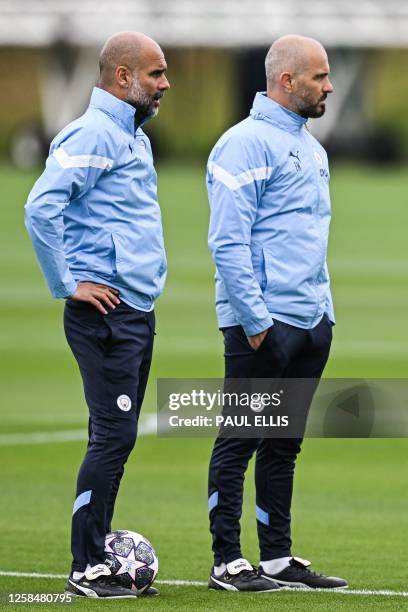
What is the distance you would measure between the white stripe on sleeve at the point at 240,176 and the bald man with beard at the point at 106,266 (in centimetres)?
32

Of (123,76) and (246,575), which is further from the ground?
(123,76)

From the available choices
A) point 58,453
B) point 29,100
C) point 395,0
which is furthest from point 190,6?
point 58,453

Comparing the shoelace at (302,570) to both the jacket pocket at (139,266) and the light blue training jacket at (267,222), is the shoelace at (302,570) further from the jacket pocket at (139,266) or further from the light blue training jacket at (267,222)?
the jacket pocket at (139,266)

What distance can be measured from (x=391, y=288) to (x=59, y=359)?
8.42 meters

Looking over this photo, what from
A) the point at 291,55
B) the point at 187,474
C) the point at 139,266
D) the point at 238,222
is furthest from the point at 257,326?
the point at 187,474

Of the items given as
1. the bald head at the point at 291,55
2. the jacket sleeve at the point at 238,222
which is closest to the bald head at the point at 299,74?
the bald head at the point at 291,55

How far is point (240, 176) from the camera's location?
7.14 meters

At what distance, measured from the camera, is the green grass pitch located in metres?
7.78

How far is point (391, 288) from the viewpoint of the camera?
79.0 feet

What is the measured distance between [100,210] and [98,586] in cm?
164

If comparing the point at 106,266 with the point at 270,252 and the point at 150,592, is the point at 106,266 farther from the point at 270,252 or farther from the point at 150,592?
the point at 150,592

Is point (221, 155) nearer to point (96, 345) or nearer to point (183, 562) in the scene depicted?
point (96, 345)

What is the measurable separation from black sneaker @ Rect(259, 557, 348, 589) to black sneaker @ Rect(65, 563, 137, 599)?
2.46ft

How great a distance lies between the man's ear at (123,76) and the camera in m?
7.14
